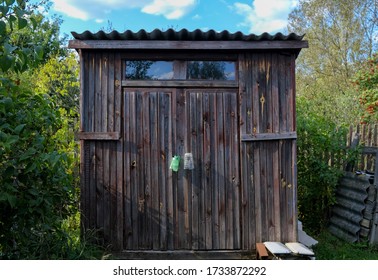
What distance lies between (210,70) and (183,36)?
2.00ft

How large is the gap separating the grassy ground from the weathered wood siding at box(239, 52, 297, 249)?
28.9 inches

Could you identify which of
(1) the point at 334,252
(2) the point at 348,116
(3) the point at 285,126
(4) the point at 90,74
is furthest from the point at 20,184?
(2) the point at 348,116

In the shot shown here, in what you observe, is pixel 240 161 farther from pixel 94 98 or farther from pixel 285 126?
pixel 94 98

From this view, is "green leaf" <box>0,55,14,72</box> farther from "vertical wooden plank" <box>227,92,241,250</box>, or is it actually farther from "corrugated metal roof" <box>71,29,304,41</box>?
"vertical wooden plank" <box>227,92,241,250</box>

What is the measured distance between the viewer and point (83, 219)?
4.94 m

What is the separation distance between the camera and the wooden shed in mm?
4922

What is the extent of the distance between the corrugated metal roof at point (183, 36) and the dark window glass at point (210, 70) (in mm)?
346

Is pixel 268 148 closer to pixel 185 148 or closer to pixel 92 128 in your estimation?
pixel 185 148

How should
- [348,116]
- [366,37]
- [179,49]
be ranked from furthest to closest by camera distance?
[366,37], [348,116], [179,49]

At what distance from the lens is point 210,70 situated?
4.99m

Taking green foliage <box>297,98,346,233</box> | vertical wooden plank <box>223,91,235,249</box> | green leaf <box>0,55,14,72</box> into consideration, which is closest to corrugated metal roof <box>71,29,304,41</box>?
→ vertical wooden plank <box>223,91,235,249</box>

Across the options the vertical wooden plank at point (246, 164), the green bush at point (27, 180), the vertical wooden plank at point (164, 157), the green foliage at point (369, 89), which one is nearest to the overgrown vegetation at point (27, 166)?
the green bush at point (27, 180)

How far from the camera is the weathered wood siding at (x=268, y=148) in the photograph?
496cm

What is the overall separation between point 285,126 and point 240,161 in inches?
32.0
